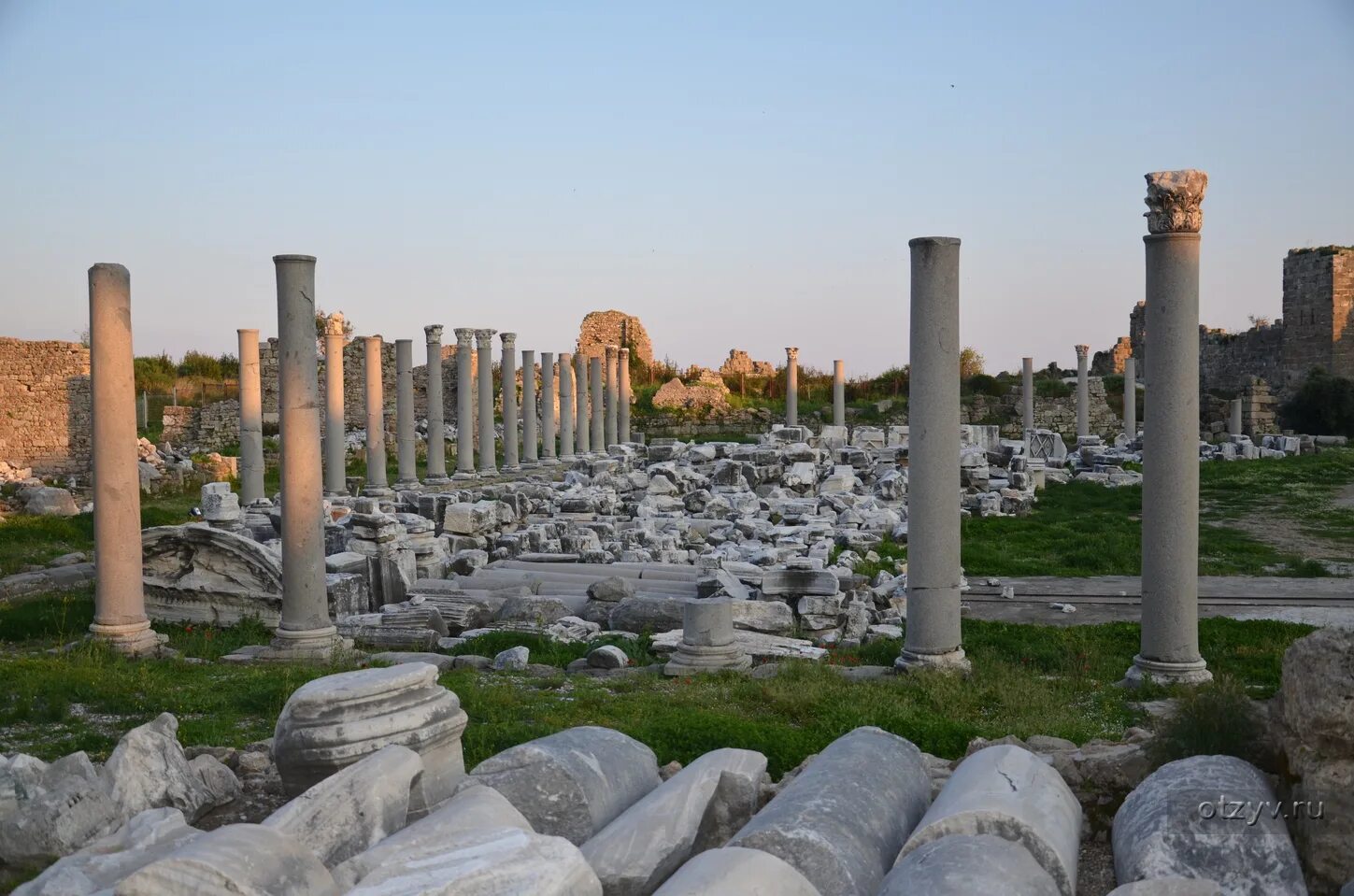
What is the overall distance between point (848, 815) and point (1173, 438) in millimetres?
4918

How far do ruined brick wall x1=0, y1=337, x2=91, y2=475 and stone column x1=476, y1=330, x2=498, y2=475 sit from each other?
8762mm

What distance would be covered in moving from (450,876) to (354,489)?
1918 cm

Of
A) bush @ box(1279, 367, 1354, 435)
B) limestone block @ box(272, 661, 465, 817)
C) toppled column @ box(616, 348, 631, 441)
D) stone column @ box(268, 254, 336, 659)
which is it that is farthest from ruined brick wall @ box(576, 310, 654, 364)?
limestone block @ box(272, 661, 465, 817)

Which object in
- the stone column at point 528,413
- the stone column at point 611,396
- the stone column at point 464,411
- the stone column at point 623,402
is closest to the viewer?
the stone column at point 464,411

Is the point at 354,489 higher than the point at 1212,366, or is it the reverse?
the point at 1212,366

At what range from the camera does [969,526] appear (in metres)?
18.7

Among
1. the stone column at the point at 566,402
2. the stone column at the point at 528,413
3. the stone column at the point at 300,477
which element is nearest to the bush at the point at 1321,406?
the stone column at the point at 566,402

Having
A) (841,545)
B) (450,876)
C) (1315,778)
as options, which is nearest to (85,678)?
(450,876)

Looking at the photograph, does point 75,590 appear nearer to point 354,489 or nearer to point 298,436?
point 298,436

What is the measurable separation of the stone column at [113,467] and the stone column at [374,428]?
32.7 ft

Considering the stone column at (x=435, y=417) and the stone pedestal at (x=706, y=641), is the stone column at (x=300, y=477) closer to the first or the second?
the stone pedestal at (x=706, y=641)

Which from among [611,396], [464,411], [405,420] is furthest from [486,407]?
[611,396]

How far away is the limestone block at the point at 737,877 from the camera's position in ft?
11.7

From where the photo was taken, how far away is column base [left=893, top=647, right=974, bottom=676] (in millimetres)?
8461
